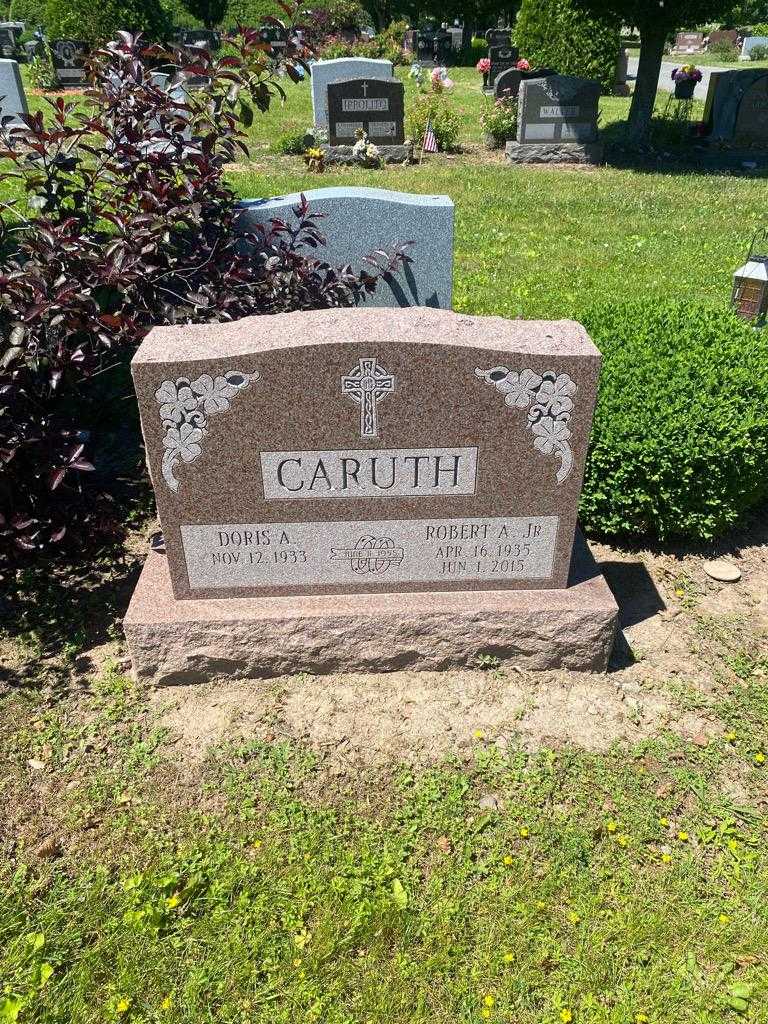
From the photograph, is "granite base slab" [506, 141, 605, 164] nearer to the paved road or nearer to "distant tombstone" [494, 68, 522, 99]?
"distant tombstone" [494, 68, 522, 99]

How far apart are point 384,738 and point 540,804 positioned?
0.70 metres

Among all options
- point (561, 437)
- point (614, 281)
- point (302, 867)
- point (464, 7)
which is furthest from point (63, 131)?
point (464, 7)

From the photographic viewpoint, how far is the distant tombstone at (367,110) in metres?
13.3

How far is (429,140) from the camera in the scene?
14078 millimetres

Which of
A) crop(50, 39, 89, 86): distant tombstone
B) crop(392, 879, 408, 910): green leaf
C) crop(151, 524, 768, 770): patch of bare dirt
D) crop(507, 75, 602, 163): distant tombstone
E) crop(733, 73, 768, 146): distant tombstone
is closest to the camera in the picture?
crop(392, 879, 408, 910): green leaf

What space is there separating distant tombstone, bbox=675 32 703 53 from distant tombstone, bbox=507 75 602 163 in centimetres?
3697

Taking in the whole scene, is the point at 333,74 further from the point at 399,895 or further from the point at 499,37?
the point at 499,37

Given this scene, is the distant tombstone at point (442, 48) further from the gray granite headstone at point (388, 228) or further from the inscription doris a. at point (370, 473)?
the inscription doris a. at point (370, 473)

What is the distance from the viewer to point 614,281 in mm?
8180

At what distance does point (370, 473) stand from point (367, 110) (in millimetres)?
12263

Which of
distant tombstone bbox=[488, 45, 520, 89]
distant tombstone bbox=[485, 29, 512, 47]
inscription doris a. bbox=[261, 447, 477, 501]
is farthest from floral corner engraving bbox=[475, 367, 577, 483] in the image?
distant tombstone bbox=[485, 29, 512, 47]

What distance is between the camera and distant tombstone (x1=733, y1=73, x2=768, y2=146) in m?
14.5

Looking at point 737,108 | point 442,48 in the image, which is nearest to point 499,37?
point 442,48

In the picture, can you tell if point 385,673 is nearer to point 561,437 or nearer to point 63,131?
point 561,437
